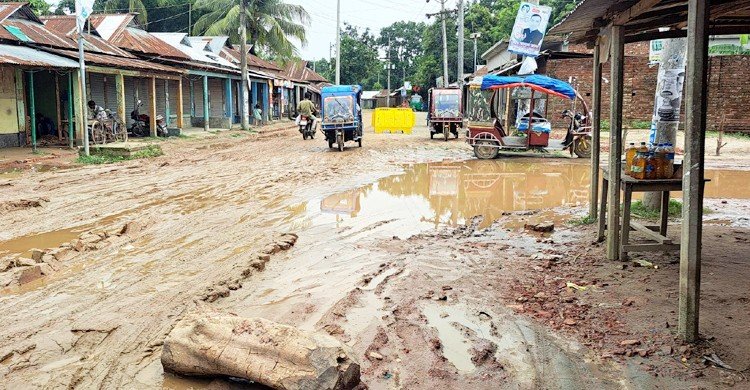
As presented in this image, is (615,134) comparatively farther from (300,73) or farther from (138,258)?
(300,73)

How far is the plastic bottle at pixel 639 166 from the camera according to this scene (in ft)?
20.4

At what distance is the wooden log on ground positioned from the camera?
368 cm

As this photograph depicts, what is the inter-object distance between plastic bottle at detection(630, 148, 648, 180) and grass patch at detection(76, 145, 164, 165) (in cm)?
1340

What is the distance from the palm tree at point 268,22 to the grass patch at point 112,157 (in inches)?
834

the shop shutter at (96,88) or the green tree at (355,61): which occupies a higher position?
the green tree at (355,61)

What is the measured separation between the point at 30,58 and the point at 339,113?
29.2 ft

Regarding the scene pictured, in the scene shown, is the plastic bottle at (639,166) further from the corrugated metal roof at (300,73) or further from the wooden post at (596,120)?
the corrugated metal roof at (300,73)

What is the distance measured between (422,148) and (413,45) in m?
73.8

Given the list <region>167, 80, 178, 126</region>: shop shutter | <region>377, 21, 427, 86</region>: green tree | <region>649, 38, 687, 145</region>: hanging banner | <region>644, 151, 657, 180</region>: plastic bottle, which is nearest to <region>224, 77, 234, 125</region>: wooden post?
<region>167, 80, 178, 126</region>: shop shutter

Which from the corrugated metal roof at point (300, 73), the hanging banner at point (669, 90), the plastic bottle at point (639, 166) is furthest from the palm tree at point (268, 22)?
the plastic bottle at point (639, 166)

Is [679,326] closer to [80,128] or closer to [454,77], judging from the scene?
[80,128]

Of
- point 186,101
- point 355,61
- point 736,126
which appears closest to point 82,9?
point 186,101

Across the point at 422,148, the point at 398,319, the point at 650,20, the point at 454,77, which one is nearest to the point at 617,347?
the point at 398,319

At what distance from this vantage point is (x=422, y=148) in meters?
21.4
